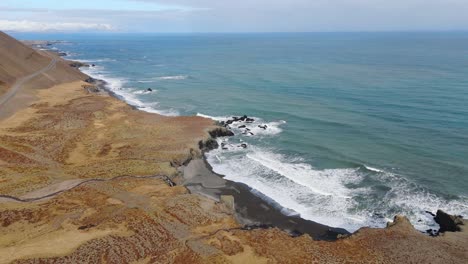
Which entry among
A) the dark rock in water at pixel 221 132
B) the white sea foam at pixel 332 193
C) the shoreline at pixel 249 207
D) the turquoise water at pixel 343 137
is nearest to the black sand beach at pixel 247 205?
the shoreline at pixel 249 207

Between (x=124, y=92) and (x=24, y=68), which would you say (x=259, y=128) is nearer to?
(x=124, y=92)

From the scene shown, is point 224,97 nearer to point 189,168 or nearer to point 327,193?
point 189,168

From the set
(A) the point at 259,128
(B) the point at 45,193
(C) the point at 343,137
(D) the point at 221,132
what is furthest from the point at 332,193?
(B) the point at 45,193

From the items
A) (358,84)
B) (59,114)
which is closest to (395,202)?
(59,114)

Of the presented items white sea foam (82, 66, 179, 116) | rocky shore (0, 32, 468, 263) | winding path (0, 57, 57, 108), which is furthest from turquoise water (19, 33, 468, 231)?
winding path (0, 57, 57, 108)

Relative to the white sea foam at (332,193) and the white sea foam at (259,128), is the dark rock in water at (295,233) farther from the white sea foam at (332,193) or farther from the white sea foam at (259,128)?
the white sea foam at (259,128)

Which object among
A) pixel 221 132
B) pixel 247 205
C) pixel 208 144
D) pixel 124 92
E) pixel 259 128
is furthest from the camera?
pixel 124 92
